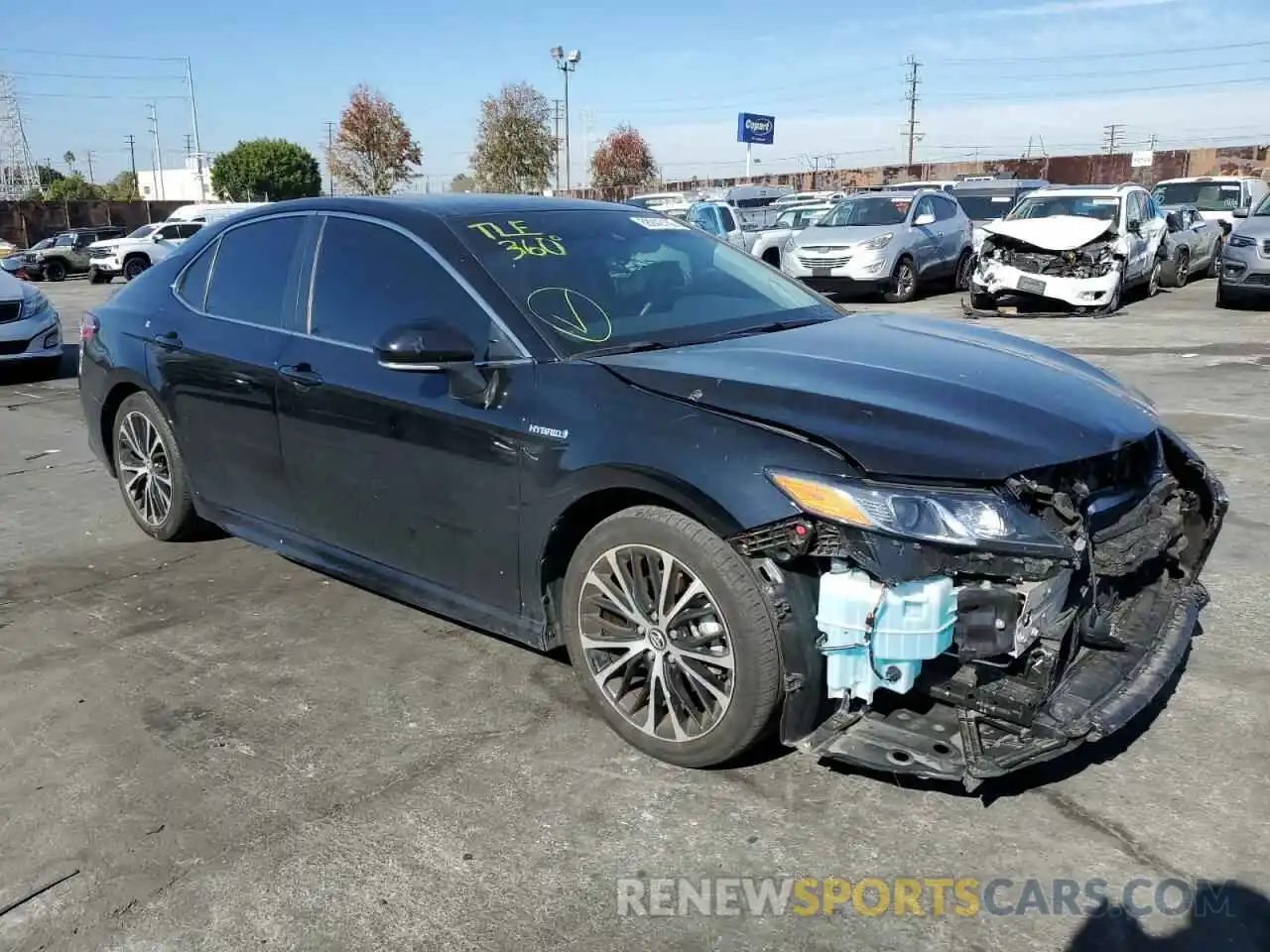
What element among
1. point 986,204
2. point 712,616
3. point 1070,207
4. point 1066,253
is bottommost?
point 712,616

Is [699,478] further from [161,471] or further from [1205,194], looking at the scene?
[1205,194]

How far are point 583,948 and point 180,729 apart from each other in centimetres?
176

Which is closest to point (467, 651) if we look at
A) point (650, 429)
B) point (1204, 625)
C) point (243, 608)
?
point (243, 608)

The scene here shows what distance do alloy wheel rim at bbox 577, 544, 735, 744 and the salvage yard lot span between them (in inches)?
7.2

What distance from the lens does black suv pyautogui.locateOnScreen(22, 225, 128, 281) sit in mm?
33312

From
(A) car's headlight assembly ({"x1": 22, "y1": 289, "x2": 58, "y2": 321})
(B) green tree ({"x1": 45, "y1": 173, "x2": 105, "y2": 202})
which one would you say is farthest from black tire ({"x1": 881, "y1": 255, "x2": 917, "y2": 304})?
(B) green tree ({"x1": 45, "y1": 173, "x2": 105, "y2": 202})

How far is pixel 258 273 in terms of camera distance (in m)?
4.45

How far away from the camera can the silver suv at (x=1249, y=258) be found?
13.7m

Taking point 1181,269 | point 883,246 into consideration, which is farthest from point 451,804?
point 1181,269

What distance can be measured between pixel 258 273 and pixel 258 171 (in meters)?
68.2

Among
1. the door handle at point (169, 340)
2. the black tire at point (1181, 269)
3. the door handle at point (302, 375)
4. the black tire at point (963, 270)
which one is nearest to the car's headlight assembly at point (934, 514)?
the door handle at point (302, 375)

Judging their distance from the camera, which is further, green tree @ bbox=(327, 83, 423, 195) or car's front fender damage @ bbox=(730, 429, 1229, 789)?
green tree @ bbox=(327, 83, 423, 195)

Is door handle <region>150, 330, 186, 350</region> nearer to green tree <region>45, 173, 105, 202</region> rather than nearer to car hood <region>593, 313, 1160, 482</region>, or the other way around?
car hood <region>593, 313, 1160, 482</region>

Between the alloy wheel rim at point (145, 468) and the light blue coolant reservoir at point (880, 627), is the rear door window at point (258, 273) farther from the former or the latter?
the light blue coolant reservoir at point (880, 627)
